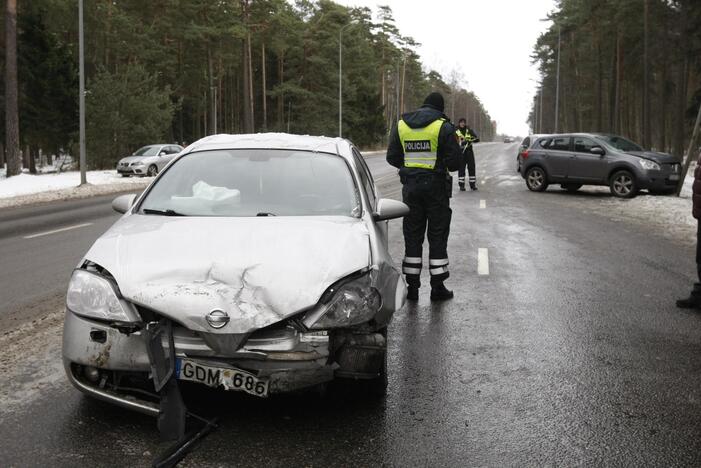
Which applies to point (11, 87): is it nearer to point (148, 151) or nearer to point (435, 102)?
point (148, 151)

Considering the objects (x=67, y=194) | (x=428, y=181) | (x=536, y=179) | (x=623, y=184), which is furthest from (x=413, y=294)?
(x=67, y=194)

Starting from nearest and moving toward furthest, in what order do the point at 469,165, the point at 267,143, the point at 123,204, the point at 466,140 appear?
the point at 123,204
the point at 267,143
the point at 466,140
the point at 469,165

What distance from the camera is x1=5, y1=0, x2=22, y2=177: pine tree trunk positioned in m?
25.8

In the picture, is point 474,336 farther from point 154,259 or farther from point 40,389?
point 40,389

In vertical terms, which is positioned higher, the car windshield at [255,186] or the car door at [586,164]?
the car door at [586,164]

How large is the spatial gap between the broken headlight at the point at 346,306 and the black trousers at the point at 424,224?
3.24 m

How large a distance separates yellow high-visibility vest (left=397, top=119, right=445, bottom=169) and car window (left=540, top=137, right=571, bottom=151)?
14340 millimetres

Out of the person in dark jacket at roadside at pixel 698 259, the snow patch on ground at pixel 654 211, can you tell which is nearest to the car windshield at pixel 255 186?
the person in dark jacket at roadside at pixel 698 259

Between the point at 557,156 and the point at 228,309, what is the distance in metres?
18.3

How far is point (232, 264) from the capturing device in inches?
145

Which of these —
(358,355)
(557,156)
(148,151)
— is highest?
(148,151)

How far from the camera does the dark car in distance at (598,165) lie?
1861 centimetres

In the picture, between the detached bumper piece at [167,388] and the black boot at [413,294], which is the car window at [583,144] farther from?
the detached bumper piece at [167,388]

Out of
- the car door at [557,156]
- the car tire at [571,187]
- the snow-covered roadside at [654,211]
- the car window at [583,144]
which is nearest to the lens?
the snow-covered roadside at [654,211]
